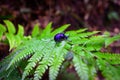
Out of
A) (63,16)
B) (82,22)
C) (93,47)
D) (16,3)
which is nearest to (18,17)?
(16,3)

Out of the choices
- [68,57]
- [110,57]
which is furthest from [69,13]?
[110,57]

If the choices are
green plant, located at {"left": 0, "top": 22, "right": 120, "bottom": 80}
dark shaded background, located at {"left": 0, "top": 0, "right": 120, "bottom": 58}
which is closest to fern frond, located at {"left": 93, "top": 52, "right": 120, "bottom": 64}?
green plant, located at {"left": 0, "top": 22, "right": 120, "bottom": 80}

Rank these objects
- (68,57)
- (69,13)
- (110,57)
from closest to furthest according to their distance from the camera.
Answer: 1. (110,57)
2. (68,57)
3. (69,13)

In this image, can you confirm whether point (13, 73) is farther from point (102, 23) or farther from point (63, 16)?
point (102, 23)

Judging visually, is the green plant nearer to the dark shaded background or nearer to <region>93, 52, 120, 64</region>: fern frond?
<region>93, 52, 120, 64</region>: fern frond

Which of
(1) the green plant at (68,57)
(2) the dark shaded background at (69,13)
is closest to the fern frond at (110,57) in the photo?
(1) the green plant at (68,57)

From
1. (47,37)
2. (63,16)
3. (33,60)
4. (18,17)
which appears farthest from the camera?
(63,16)

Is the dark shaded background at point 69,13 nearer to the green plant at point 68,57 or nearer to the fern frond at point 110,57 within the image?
the green plant at point 68,57

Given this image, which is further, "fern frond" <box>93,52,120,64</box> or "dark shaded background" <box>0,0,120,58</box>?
"dark shaded background" <box>0,0,120,58</box>

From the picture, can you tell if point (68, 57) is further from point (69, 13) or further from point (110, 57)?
point (69, 13)

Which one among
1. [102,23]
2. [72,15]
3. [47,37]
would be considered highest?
[47,37]

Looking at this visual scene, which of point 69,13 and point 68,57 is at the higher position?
point 68,57
